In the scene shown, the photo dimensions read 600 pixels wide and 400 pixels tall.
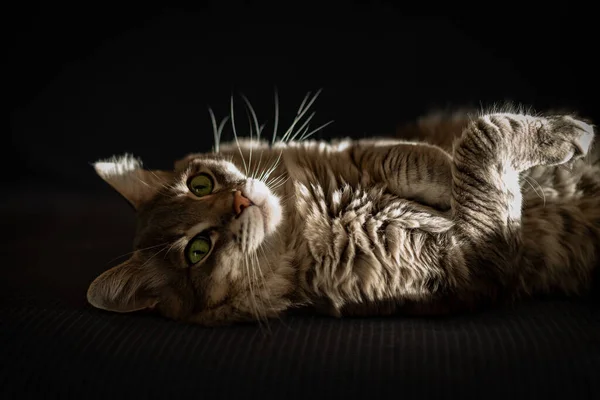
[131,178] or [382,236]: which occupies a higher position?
[131,178]

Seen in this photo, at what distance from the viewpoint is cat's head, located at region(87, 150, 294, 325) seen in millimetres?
1325

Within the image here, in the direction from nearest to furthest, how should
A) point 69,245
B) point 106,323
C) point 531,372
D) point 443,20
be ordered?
point 531,372 < point 106,323 < point 69,245 < point 443,20

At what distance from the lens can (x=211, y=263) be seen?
1.33 meters

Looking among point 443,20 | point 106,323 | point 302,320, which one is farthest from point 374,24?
point 106,323

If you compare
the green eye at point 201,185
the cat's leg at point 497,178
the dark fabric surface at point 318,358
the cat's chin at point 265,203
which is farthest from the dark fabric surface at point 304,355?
the green eye at point 201,185

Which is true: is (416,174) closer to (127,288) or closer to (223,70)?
(127,288)

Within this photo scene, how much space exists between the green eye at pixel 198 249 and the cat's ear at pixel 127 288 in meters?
0.11

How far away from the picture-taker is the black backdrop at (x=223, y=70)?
8.39 feet

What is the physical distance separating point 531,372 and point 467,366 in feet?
0.37

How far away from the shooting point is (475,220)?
130 centimetres

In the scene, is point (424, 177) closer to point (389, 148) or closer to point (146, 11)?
point (389, 148)

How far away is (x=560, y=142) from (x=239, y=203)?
822mm

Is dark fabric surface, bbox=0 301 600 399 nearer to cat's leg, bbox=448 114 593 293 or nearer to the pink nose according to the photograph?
cat's leg, bbox=448 114 593 293

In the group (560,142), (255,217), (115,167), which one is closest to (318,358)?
(255,217)
